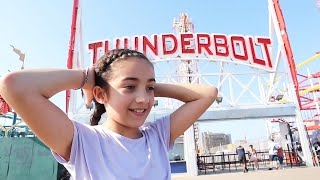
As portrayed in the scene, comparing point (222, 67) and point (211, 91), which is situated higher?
point (222, 67)

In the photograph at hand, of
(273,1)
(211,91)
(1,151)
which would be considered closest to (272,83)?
(273,1)

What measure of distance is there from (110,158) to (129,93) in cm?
31

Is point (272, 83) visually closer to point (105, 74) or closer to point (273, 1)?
point (273, 1)

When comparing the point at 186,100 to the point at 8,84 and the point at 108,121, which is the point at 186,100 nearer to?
the point at 108,121

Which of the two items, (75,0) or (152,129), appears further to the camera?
(75,0)

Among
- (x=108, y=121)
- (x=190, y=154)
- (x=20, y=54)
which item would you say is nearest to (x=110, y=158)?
(x=108, y=121)

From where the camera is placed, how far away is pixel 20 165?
7.91 m

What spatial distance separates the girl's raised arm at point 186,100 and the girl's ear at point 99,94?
351 mm

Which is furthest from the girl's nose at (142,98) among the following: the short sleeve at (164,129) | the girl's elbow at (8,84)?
the girl's elbow at (8,84)

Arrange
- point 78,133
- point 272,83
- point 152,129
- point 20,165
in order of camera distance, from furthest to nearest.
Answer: point 272,83, point 20,165, point 152,129, point 78,133

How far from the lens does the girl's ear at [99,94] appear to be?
141cm

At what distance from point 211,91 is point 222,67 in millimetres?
11525

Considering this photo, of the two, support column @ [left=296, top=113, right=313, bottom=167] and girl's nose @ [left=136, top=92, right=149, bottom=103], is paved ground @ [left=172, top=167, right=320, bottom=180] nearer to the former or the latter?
support column @ [left=296, top=113, right=313, bottom=167]

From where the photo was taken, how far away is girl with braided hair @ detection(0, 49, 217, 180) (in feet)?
3.63
